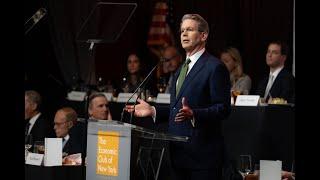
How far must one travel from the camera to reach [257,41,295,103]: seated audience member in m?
6.98

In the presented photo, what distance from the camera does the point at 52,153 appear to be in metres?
5.03

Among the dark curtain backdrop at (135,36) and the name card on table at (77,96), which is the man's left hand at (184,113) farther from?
the dark curtain backdrop at (135,36)

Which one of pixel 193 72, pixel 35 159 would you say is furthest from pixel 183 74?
pixel 35 159

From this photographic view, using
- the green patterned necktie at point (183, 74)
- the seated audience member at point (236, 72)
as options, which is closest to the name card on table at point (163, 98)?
the seated audience member at point (236, 72)

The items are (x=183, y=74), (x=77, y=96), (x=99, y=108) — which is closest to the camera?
(x=183, y=74)

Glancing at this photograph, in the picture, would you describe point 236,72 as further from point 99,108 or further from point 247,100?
point 99,108

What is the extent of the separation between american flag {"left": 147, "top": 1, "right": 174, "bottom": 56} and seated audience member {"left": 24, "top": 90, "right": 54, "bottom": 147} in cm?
356

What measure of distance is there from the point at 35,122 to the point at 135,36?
4.31 m

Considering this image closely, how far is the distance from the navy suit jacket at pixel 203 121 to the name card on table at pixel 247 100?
224 centimetres

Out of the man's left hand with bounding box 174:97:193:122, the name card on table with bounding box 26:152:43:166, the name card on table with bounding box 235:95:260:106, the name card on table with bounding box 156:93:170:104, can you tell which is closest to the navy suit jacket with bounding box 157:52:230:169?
the man's left hand with bounding box 174:97:193:122

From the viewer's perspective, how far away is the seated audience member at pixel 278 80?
6.98m

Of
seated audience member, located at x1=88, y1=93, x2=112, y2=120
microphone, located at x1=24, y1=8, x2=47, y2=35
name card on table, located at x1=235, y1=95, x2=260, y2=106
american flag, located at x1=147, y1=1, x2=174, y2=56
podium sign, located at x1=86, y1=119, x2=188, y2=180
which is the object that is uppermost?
american flag, located at x1=147, y1=1, x2=174, y2=56

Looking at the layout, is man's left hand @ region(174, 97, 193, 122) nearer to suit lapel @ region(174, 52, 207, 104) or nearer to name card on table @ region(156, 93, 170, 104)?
suit lapel @ region(174, 52, 207, 104)

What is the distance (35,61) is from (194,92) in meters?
6.99
